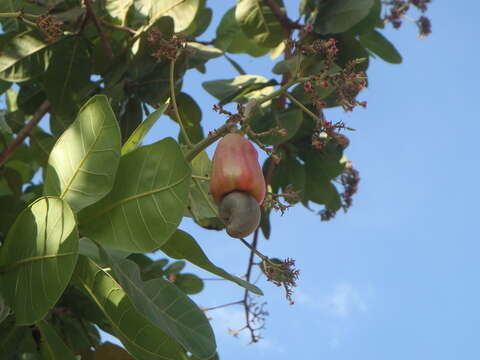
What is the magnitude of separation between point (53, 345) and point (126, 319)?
9.8 inches

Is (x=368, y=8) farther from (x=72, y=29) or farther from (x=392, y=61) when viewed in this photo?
(x=72, y=29)

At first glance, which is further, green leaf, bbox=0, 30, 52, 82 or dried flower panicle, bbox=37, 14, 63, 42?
green leaf, bbox=0, 30, 52, 82

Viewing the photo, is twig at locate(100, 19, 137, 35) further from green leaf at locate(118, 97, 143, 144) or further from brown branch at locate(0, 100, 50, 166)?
brown branch at locate(0, 100, 50, 166)

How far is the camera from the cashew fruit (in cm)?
109

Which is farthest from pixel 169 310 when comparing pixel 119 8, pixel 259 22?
pixel 259 22

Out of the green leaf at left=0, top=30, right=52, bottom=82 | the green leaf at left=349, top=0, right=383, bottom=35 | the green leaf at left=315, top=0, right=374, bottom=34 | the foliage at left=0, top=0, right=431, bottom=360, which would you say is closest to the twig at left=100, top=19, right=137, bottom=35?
the foliage at left=0, top=0, right=431, bottom=360

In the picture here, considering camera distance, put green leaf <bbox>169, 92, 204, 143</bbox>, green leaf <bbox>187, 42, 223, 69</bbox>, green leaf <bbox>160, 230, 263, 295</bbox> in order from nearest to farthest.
→ green leaf <bbox>160, 230, 263, 295</bbox> < green leaf <bbox>187, 42, 223, 69</bbox> < green leaf <bbox>169, 92, 204, 143</bbox>

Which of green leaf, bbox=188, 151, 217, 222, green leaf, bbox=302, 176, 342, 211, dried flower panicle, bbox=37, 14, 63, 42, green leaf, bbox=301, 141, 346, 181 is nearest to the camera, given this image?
green leaf, bbox=188, 151, 217, 222

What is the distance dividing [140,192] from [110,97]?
2.97ft

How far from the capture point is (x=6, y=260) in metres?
Answer: 1.12

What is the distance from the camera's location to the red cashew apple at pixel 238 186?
1077 mm

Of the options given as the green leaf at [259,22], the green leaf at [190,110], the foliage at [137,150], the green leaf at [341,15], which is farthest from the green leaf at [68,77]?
the green leaf at [341,15]

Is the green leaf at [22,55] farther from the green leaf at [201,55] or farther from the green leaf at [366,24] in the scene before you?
the green leaf at [366,24]

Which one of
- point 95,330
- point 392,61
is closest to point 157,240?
point 95,330
